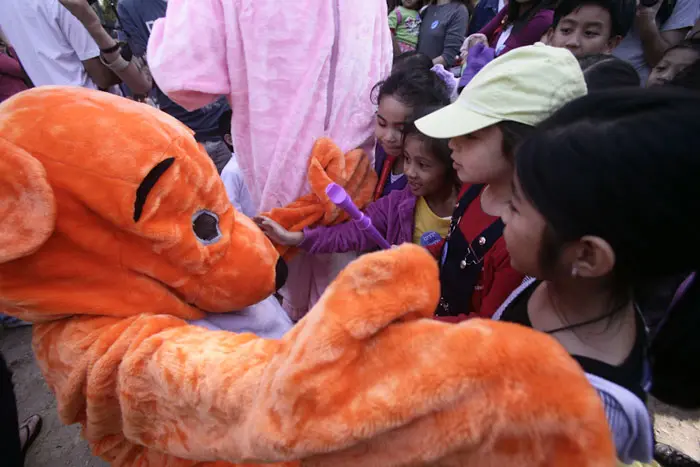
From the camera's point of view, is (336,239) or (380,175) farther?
(380,175)

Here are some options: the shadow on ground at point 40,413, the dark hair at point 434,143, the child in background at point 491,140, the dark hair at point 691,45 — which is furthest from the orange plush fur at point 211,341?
the dark hair at point 691,45

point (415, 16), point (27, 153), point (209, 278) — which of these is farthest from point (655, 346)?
point (415, 16)

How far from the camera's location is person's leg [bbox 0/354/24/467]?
4.10 feet

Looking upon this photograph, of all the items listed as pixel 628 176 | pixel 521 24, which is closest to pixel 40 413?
pixel 628 176

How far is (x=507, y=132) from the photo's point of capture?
90 cm

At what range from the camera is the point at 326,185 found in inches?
48.1

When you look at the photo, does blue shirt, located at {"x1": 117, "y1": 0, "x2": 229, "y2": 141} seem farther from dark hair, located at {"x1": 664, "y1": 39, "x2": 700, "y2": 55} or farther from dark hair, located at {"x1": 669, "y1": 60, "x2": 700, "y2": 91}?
dark hair, located at {"x1": 664, "y1": 39, "x2": 700, "y2": 55}

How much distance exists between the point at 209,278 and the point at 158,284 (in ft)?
0.31

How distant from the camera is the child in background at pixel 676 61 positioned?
1665mm

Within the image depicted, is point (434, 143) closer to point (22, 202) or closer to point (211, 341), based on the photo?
point (211, 341)

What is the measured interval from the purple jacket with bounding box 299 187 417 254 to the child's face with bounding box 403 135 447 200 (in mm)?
62

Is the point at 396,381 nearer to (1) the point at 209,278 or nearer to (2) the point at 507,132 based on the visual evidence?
(1) the point at 209,278

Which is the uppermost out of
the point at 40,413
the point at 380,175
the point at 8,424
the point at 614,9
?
the point at 614,9

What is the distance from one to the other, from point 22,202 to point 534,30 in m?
2.11
